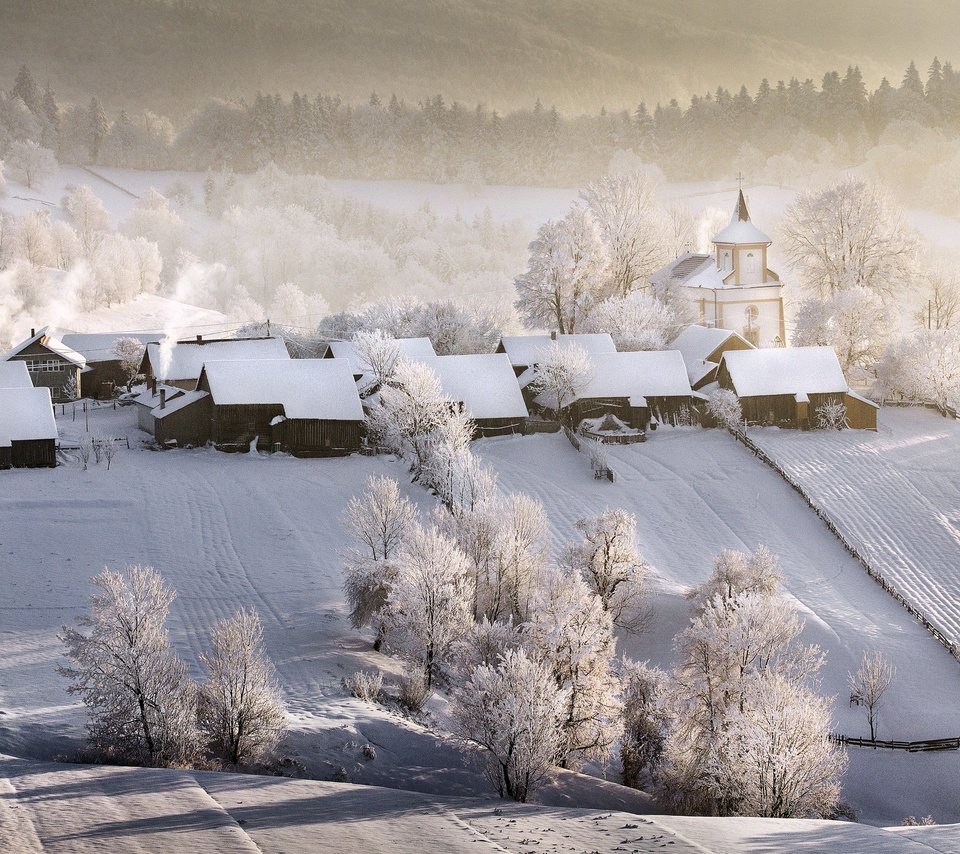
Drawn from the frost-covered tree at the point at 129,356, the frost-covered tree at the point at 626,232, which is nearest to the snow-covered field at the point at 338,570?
the frost-covered tree at the point at 129,356

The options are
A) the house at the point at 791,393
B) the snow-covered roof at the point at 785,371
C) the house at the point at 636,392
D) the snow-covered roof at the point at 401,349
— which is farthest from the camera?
the snow-covered roof at the point at 401,349

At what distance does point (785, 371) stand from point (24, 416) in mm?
32002

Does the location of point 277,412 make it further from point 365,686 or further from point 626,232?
point 626,232

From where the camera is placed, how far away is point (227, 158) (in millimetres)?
131000

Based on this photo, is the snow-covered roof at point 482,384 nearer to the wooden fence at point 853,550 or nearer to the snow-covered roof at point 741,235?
the wooden fence at point 853,550

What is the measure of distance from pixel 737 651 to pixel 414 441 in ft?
62.6

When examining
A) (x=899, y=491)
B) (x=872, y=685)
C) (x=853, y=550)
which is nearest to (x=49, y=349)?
(x=853, y=550)

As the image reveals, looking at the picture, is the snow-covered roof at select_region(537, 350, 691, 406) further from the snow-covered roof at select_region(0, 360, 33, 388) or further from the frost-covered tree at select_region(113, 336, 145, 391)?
the frost-covered tree at select_region(113, 336, 145, 391)

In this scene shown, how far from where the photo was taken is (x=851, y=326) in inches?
2376

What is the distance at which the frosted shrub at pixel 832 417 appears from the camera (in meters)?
53.2

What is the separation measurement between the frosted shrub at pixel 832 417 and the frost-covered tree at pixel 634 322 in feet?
30.0

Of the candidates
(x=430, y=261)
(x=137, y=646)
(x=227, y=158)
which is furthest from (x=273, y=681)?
(x=227, y=158)

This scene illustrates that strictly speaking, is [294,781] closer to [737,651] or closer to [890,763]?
[737,651]

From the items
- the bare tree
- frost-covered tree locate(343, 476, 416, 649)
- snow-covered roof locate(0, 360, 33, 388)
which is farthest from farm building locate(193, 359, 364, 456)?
the bare tree
